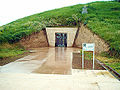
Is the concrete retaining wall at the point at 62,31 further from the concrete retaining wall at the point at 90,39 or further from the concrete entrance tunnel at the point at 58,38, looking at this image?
the concrete retaining wall at the point at 90,39

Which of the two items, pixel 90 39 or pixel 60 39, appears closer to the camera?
pixel 90 39

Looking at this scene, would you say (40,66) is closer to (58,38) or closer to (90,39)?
(90,39)

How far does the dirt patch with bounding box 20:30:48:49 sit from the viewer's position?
14.9 metres

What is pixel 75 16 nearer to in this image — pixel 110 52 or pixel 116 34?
pixel 116 34

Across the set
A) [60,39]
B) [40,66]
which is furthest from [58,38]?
[40,66]

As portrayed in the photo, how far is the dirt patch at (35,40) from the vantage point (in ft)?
48.9

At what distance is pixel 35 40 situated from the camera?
52.4 feet

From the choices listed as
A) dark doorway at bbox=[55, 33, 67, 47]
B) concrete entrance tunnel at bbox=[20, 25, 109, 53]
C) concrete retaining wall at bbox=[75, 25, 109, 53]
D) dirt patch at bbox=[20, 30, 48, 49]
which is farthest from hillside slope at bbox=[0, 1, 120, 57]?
dark doorway at bbox=[55, 33, 67, 47]

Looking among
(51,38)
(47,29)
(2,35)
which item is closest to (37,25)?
(47,29)

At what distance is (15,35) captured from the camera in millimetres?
14242

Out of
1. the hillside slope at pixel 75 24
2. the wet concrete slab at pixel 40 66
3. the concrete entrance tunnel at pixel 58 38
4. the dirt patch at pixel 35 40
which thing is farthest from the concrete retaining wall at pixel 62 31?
the wet concrete slab at pixel 40 66

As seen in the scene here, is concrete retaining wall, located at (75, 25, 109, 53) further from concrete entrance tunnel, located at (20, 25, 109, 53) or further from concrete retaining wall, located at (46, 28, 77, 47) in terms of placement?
concrete retaining wall, located at (46, 28, 77, 47)

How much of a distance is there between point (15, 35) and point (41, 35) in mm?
3681

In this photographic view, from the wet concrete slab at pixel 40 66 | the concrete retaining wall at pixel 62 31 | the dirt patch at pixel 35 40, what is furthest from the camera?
the concrete retaining wall at pixel 62 31
